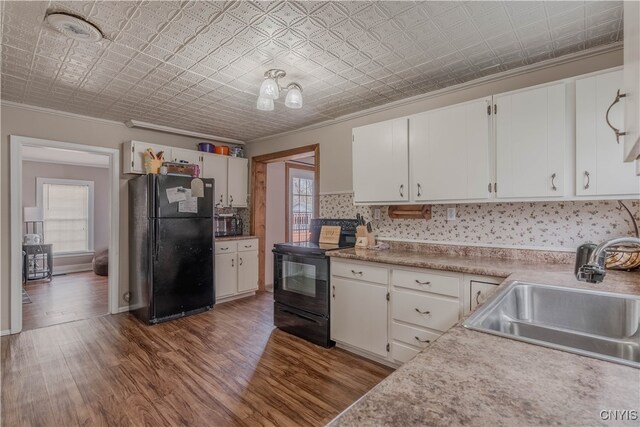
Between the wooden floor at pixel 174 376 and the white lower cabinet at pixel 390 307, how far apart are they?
0.61 ft

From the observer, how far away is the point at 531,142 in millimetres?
2012

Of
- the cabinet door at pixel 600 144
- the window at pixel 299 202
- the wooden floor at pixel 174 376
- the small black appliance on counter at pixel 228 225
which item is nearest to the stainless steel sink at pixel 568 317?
the cabinet door at pixel 600 144

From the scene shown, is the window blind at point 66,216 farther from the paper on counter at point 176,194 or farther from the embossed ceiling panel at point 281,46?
the paper on counter at point 176,194

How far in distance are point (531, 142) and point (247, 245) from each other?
3518mm

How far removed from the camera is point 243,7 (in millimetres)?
1647

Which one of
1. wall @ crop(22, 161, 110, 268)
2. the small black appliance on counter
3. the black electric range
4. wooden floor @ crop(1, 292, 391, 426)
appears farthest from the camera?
wall @ crop(22, 161, 110, 268)

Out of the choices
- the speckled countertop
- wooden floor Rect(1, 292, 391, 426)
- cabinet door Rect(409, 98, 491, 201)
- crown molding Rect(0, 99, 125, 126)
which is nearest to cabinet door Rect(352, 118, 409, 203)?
cabinet door Rect(409, 98, 491, 201)

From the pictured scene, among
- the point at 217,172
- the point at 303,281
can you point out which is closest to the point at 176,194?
the point at 217,172

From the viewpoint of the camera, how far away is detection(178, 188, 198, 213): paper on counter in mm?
3540

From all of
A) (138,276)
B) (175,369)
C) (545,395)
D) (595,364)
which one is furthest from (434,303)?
(138,276)

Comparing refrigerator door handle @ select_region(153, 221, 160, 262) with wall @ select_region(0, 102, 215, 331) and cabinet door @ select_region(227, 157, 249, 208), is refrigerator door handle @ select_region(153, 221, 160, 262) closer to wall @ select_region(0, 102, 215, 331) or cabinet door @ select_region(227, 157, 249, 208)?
wall @ select_region(0, 102, 215, 331)

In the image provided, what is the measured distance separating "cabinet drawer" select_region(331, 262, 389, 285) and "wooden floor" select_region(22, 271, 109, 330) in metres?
3.00

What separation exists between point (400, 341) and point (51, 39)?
10.2 feet

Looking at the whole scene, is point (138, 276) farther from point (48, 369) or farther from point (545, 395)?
point (545, 395)
